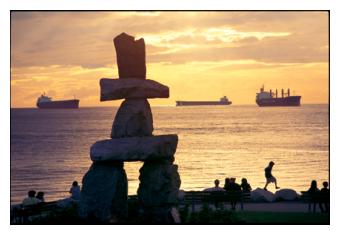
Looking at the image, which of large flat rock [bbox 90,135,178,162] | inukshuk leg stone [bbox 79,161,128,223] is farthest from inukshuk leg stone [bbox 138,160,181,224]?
inukshuk leg stone [bbox 79,161,128,223]

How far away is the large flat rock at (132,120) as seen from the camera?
22844mm

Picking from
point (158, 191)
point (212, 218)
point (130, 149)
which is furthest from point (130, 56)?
point (212, 218)

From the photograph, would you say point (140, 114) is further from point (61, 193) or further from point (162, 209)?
point (61, 193)

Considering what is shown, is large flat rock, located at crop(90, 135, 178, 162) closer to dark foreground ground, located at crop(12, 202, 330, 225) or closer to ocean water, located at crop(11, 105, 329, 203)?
dark foreground ground, located at crop(12, 202, 330, 225)

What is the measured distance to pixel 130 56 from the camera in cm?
2305

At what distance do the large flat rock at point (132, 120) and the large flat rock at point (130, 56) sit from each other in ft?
2.67

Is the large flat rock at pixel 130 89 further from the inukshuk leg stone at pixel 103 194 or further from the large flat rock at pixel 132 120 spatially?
the inukshuk leg stone at pixel 103 194

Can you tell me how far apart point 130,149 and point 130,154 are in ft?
0.46

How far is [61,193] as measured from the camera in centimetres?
Answer: 4750

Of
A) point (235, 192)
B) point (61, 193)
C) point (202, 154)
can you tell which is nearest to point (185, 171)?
point (61, 193)

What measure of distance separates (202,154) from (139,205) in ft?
198

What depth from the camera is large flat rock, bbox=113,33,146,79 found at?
2300cm

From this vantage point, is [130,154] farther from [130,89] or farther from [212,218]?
[212,218]
